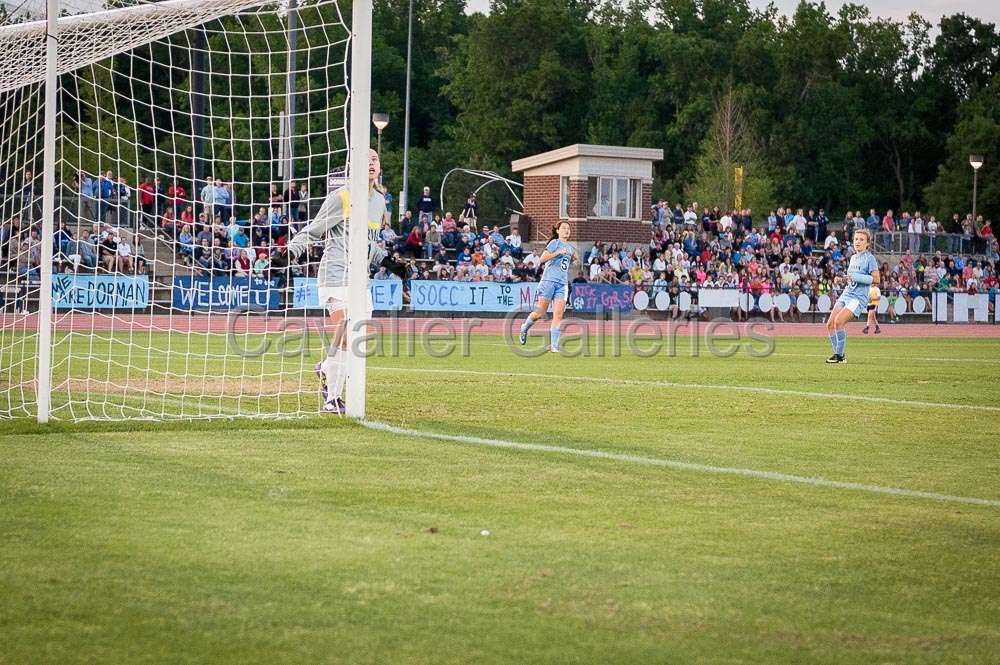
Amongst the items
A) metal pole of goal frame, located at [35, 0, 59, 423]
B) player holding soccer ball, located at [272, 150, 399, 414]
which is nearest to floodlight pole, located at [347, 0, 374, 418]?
player holding soccer ball, located at [272, 150, 399, 414]

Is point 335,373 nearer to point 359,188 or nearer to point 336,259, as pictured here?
point 336,259

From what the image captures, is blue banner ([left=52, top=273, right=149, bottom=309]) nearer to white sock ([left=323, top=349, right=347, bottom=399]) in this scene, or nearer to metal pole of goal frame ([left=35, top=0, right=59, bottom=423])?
white sock ([left=323, top=349, right=347, bottom=399])

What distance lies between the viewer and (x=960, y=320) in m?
40.6

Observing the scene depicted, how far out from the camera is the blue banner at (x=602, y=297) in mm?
35781

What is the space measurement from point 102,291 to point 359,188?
18.3 metres

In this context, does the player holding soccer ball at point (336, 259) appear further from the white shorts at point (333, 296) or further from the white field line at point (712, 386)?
the white field line at point (712, 386)

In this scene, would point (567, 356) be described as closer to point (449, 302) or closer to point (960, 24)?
point (449, 302)

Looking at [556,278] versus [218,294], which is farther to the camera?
[218,294]

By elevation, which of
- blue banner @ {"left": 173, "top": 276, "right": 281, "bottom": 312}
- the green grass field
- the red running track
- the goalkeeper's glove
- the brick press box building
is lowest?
the green grass field

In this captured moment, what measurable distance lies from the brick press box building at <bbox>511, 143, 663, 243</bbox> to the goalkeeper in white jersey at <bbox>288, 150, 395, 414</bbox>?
112 ft

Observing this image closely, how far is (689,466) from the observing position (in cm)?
805

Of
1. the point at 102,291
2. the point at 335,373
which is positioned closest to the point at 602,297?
the point at 102,291

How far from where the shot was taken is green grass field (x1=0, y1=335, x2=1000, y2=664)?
14.0ft

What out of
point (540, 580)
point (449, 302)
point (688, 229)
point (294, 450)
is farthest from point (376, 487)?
point (688, 229)
